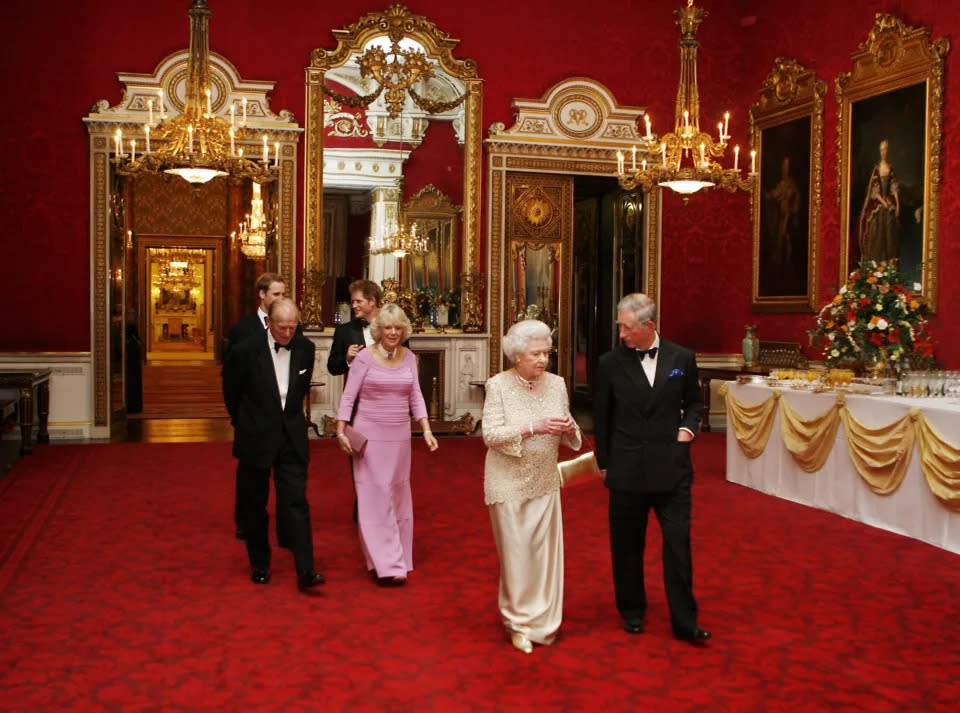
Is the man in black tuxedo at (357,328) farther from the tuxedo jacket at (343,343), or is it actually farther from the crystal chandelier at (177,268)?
the crystal chandelier at (177,268)

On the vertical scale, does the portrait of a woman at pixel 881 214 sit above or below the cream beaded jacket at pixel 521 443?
above

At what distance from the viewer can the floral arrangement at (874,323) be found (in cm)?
803

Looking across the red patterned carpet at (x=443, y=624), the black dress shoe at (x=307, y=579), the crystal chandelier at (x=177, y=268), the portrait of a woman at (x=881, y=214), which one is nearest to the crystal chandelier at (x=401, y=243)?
the portrait of a woman at (x=881, y=214)

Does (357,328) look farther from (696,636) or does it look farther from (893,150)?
(893,150)

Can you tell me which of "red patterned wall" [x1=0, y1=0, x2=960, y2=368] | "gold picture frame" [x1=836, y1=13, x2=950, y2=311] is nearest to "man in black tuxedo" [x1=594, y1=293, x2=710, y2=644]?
"gold picture frame" [x1=836, y1=13, x2=950, y2=311]

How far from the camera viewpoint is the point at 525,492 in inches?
184

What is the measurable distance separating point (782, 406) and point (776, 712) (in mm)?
4701

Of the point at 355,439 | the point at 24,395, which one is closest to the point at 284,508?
the point at 355,439

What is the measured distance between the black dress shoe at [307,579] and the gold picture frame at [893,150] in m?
6.49

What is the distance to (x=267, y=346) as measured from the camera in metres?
5.64

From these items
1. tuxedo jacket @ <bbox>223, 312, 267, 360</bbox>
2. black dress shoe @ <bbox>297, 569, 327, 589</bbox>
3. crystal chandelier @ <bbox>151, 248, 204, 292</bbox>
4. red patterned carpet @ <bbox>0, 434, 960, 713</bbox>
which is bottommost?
red patterned carpet @ <bbox>0, 434, 960, 713</bbox>

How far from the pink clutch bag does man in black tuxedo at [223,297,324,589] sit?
25 centimetres

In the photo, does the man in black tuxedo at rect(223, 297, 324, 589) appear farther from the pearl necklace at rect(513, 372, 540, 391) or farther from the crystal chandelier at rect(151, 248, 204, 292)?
the crystal chandelier at rect(151, 248, 204, 292)

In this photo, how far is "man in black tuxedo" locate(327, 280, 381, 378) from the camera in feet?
22.9
